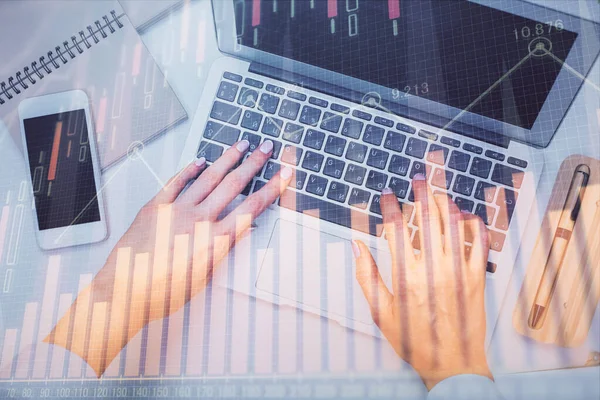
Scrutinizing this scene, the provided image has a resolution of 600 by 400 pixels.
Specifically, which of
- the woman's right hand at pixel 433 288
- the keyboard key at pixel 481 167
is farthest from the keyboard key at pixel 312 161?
the keyboard key at pixel 481 167

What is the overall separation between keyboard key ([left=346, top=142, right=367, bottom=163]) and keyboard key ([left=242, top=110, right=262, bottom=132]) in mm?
144

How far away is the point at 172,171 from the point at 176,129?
67 millimetres

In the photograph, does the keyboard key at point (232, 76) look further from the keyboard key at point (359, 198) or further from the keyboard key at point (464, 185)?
the keyboard key at point (464, 185)

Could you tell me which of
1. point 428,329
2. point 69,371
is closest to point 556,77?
point 428,329

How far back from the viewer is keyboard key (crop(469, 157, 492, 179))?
72cm

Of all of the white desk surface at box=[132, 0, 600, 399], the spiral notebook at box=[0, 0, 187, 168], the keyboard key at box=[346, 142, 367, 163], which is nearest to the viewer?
the white desk surface at box=[132, 0, 600, 399]

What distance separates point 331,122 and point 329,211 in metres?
0.13

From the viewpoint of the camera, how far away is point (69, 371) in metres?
0.79

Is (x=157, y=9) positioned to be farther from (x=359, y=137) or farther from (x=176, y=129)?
(x=359, y=137)

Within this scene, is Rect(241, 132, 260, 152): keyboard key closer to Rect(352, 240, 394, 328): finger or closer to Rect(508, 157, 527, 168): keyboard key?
Rect(352, 240, 394, 328): finger

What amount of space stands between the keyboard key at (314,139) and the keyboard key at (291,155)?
0.02m

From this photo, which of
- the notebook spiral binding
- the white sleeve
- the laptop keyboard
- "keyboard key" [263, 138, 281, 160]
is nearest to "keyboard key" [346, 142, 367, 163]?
the laptop keyboard

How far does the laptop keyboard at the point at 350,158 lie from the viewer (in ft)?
2.35

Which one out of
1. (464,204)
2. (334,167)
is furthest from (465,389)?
(334,167)
